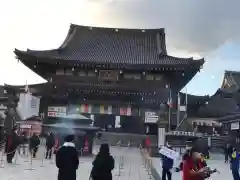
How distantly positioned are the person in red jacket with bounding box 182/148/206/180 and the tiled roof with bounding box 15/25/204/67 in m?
28.3

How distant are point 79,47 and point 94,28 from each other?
218 inches

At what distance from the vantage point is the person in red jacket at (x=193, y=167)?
6910 mm

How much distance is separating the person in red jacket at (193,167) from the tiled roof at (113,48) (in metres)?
28.3

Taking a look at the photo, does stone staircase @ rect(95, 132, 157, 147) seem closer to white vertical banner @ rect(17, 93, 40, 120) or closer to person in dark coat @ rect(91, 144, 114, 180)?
white vertical banner @ rect(17, 93, 40, 120)

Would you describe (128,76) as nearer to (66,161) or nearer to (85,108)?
Result: (85,108)

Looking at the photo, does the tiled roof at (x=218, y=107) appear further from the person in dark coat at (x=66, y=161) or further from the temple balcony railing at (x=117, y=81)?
the person in dark coat at (x=66, y=161)

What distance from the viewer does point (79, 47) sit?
41.6m

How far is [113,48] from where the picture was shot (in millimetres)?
42156

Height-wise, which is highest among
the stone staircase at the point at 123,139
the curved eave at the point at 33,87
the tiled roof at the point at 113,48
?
the tiled roof at the point at 113,48

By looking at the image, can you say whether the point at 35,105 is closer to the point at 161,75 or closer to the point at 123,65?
the point at 123,65

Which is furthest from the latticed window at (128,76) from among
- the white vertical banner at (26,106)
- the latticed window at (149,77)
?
the white vertical banner at (26,106)

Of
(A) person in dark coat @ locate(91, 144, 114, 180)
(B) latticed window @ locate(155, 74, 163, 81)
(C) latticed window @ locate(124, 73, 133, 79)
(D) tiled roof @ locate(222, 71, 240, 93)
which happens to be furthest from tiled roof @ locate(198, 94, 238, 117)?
(A) person in dark coat @ locate(91, 144, 114, 180)

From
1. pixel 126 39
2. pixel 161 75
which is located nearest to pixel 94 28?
pixel 126 39

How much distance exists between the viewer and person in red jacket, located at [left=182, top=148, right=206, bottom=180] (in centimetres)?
691
